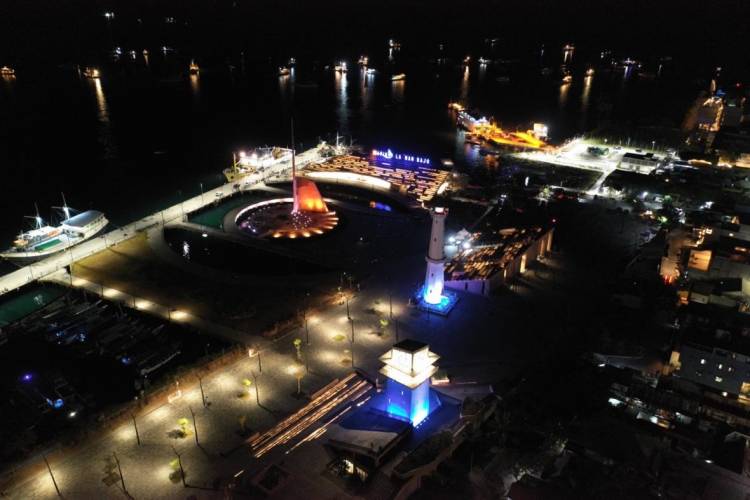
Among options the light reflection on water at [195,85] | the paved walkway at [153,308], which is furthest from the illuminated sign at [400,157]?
the light reflection on water at [195,85]

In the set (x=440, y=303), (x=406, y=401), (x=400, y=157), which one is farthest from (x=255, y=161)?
(x=406, y=401)

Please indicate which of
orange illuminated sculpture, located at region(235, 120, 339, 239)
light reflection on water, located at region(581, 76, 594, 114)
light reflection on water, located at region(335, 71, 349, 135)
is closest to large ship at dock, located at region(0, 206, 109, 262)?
orange illuminated sculpture, located at region(235, 120, 339, 239)

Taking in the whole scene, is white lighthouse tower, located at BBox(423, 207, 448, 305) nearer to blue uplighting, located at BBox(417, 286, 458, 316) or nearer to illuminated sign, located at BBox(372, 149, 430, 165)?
blue uplighting, located at BBox(417, 286, 458, 316)

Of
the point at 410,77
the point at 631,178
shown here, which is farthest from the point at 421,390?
the point at 410,77

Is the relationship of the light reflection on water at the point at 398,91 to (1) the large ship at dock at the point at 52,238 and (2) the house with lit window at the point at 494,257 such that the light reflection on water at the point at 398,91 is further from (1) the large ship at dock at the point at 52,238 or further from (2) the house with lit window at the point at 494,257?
(1) the large ship at dock at the point at 52,238

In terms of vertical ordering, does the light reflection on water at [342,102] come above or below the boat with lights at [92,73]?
below

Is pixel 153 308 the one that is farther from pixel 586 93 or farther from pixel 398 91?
pixel 586 93
